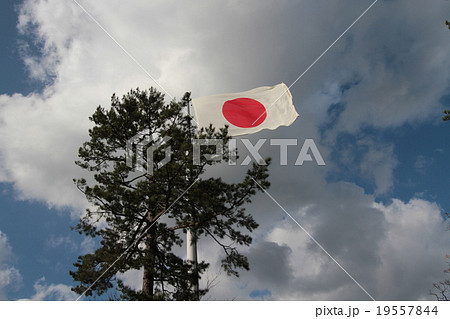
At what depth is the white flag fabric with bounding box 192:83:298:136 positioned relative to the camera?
14125 mm

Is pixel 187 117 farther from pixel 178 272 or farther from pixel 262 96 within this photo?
pixel 178 272

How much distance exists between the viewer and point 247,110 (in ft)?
48.9

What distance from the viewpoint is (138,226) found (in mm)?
13672

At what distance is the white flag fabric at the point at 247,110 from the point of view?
14.1 m

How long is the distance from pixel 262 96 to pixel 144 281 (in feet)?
28.0

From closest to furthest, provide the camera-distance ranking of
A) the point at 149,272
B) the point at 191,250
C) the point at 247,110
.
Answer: the point at 149,272, the point at 191,250, the point at 247,110

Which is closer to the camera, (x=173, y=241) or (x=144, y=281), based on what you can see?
(x=144, y=281)

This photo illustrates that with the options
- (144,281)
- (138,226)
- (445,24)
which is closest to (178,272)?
(144,281)
